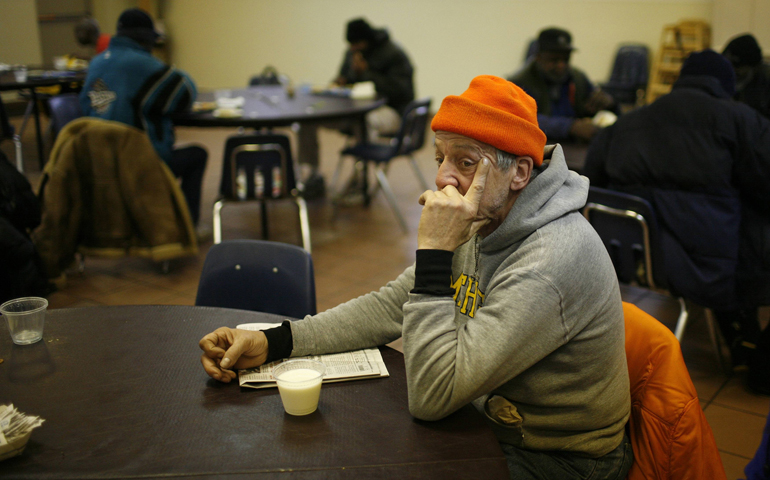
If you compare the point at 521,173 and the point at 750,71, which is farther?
the point at 750,71

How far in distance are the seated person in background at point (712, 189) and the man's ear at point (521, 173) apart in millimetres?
1478

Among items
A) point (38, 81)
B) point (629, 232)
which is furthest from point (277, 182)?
point (38, 81)

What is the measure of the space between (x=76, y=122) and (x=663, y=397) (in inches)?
125

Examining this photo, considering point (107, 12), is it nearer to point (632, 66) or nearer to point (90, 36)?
point (90, 36)

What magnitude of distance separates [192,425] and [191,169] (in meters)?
3.26

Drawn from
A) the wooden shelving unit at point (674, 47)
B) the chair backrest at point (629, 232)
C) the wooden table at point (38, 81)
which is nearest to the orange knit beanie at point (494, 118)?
the chair backrest at point (629, 232)

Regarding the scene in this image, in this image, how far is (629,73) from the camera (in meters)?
8.65

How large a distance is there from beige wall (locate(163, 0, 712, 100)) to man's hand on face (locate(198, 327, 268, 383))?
8.39 m

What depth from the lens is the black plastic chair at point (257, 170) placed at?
3.59 meters

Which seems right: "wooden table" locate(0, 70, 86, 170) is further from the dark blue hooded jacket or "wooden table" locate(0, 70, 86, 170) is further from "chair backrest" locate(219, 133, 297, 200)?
the dark blue hooded jacket

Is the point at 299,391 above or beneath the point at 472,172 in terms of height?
beneath

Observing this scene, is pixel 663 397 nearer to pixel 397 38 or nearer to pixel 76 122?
pixel 76 122

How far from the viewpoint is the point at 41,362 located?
1275mm

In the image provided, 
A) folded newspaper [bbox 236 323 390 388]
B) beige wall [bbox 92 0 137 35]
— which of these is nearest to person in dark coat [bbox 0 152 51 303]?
folded newspaper [bbox 236 323 390 388]
